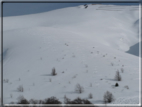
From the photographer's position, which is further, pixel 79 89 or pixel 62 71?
pixel 62 71

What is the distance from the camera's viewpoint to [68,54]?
10.2m

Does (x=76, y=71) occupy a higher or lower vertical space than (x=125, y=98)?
higher

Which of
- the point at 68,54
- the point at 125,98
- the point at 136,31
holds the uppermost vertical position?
the point at 136,31

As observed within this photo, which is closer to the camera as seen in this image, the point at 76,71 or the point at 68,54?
the point at 76,71

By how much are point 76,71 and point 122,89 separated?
248cm

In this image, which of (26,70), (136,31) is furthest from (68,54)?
(136,31)

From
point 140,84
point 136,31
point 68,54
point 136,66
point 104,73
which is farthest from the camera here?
point 136,31

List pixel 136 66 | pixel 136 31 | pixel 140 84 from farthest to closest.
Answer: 1. pixel 136 31
2. pixel 136 66
3. pixel 140 84

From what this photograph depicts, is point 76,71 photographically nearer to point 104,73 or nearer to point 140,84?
point 104,73

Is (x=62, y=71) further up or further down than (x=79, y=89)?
further up

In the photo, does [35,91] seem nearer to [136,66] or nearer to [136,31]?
[136,66]

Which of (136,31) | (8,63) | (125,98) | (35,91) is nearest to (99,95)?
(125,98)

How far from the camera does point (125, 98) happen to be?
550 cm

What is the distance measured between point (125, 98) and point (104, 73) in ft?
7.64
